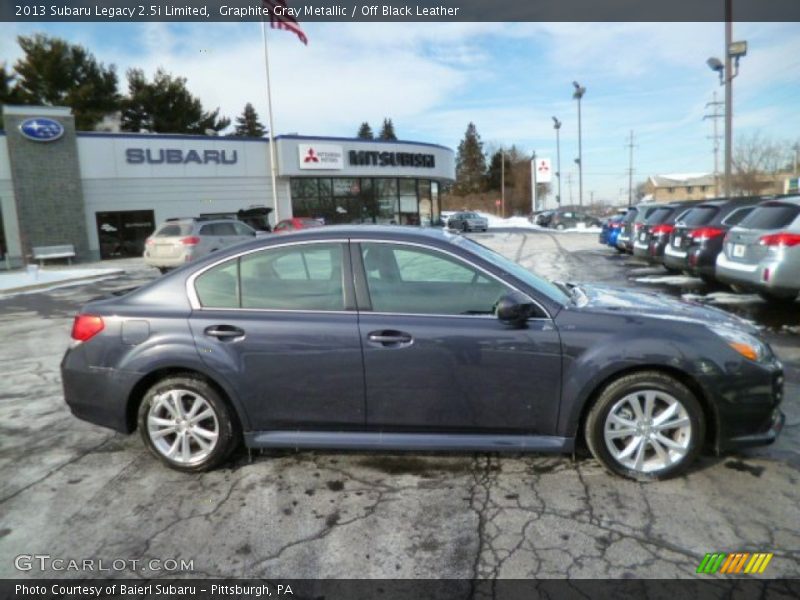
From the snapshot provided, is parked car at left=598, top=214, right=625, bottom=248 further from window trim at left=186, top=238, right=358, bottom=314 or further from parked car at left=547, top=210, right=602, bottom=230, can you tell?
parked car at left=547, top=210, right=602, bottom=230

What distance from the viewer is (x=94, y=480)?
11.7 ft

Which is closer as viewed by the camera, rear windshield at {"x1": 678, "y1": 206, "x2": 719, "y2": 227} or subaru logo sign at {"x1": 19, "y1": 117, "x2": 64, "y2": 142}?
rear windshield at {"x1": 678, "y1": 206, "x2": 719, "y2": 227}

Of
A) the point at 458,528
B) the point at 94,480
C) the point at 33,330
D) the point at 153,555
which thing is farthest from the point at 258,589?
the point at 33,330

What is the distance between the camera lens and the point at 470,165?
9656cm

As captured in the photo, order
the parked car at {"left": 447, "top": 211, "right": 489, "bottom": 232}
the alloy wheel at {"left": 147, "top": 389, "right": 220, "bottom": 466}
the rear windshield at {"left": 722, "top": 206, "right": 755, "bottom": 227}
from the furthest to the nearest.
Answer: the parked car at {"left": 447, "top": 211, "right": 489, "bottom": 232} → the rear windshield at {"left": 722, "top": 206, "right": 755, "bottom": 227} → the alloy wheel at {"left": 147, "top": 389, "right": 220, "bottom": 466}

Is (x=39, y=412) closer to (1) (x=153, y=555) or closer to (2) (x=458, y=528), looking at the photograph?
(1) (x=153, y=555)

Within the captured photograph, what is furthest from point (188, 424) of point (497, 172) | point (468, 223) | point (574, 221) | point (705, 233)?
point (497, 172)

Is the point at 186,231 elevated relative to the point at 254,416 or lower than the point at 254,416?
elevated

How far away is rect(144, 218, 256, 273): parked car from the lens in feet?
46.5

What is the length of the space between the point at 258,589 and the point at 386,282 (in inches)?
73.0

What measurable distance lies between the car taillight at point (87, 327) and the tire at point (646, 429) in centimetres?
325

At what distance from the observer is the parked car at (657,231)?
11.9 m

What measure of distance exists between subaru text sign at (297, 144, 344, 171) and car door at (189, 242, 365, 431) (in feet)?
83.9

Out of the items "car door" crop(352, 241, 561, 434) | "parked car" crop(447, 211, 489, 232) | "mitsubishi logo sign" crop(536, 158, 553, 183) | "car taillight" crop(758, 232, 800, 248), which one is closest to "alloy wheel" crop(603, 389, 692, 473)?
"car door" crop(352, 241, 561, 434)
